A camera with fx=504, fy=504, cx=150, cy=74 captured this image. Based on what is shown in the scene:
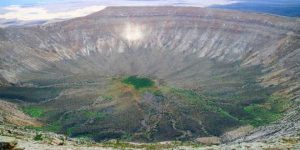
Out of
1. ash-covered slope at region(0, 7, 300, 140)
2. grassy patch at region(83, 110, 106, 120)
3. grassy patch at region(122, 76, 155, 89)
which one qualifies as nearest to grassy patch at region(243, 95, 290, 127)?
ash-covered slope at region(0, 7, 300, 140)

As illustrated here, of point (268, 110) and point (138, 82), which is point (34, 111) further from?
point (268, 110)

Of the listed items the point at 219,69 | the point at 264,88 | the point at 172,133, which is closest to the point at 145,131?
the point at 172,133

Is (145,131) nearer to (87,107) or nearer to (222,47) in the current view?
(87,107)

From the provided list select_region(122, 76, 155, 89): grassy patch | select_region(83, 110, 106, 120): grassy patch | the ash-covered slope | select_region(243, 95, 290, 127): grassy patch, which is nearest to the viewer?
select_region(243, 95, 290, 127): grassy patch

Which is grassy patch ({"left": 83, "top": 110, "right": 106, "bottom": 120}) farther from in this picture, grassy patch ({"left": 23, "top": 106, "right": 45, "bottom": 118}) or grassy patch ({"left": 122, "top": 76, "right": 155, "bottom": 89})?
grassy patch ({"left": 122, "top": 76, "right": 155, "bottom": 89})

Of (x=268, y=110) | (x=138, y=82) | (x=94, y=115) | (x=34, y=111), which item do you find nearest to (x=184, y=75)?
(x=138, y=82)

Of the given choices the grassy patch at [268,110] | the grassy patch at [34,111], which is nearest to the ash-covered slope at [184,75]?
the grassy patch at [268,110]
